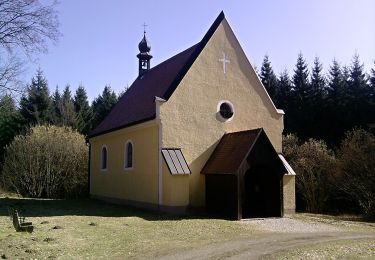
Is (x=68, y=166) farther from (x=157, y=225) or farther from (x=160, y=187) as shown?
(x=157, y=225)

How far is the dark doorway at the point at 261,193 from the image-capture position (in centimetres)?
1908

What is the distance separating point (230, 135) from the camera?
67.6ft

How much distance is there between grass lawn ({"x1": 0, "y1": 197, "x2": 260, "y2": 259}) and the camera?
1061cm

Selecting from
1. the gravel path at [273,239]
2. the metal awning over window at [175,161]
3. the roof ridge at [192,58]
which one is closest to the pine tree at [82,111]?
the roof ridge at [192,58]

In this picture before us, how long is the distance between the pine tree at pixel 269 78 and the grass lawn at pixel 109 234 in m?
24.7

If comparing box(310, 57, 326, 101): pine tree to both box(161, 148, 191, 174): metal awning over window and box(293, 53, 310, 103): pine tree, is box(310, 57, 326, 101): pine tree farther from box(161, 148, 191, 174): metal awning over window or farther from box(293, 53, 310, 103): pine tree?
box(161, 148, 191, 174): metal awning over window

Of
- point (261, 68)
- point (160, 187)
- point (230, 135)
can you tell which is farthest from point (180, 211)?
point (261, 68)

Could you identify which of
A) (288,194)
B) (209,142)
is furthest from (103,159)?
(288,194)

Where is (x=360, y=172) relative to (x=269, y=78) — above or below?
below

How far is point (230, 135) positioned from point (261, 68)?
Answer: 81.1 ft

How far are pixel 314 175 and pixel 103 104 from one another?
30553 mm

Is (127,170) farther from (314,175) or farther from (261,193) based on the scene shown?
(314,175)

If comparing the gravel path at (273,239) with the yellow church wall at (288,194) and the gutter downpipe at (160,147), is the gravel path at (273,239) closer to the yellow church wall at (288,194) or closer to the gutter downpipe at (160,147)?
the yellow church wall at (288,194)

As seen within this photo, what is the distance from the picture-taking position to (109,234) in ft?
43.6
